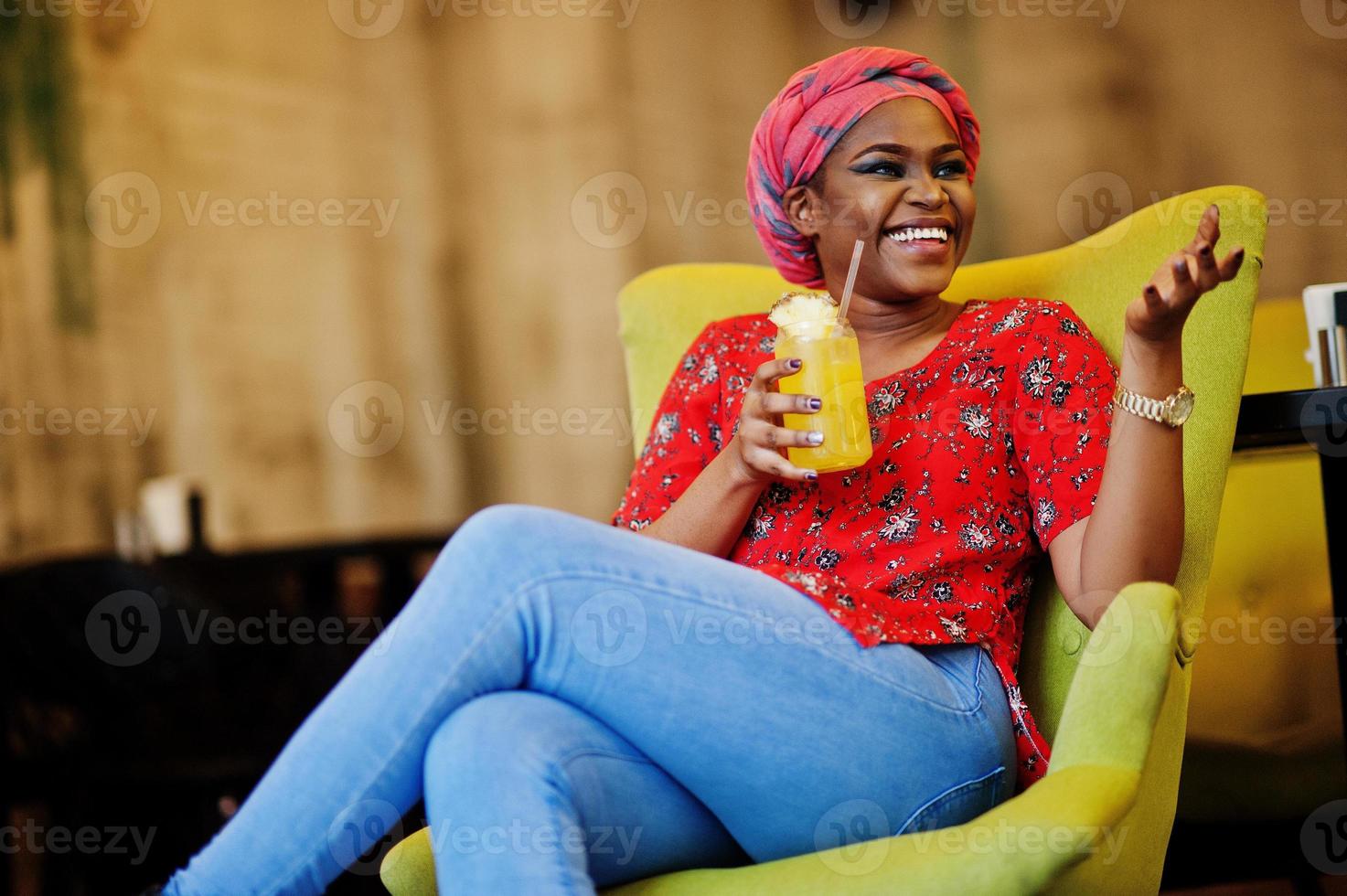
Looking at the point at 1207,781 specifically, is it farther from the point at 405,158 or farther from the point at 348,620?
the point at 405,158

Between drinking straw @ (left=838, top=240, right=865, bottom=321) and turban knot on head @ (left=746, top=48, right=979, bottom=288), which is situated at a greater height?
turban knot on head @ (left=746, top=48, right=979, bottom=288)

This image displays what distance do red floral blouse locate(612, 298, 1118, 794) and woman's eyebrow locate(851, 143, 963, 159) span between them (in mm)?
171

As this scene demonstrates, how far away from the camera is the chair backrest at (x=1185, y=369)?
3.79 feet

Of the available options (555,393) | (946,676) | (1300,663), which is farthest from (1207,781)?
(555,393)

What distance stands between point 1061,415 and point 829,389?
9.1 inches
